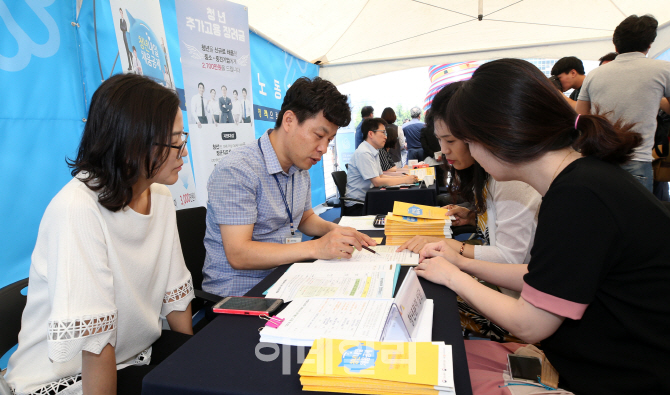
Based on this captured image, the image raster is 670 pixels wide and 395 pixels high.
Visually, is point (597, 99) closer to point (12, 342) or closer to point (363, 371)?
point (363, 371)

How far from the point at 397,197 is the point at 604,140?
2.65 metres

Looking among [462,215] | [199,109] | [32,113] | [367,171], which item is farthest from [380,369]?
[367,171]

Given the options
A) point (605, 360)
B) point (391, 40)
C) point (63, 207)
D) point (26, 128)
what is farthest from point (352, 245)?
point (391, 40)

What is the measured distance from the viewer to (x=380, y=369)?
631 millimetres

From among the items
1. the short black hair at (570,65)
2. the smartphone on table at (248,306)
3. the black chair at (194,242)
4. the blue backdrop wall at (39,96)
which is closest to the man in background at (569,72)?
the short black hair at (570,65)

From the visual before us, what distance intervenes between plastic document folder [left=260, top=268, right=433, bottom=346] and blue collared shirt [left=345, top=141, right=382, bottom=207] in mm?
3250

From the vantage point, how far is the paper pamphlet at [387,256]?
1261mm

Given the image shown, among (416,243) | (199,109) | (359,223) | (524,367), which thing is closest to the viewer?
(524,367)

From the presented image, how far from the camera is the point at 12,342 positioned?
3.34 feet

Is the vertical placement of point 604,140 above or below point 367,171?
above

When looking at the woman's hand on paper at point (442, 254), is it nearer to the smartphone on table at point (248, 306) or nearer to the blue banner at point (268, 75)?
the smartphone on table at point (248, 306)

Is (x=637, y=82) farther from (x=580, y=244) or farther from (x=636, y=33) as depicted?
(x=580, y=244)

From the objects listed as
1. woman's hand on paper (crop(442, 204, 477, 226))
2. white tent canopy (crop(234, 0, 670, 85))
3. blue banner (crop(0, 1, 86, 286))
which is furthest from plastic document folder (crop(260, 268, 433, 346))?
white tent canopy (crop(234, 0, 670, 85))

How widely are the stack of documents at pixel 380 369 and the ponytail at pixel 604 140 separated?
0.61m
